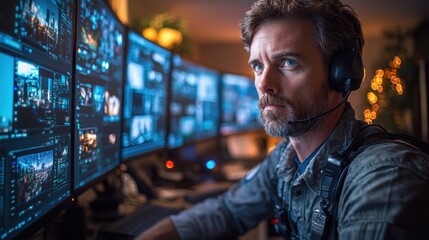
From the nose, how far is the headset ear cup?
0.14 m

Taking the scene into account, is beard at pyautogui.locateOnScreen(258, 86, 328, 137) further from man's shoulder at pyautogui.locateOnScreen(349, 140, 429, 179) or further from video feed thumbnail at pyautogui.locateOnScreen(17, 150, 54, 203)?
video feed thumbnail at pyautogui.locateOnScreen(17, 150, 54, 203)

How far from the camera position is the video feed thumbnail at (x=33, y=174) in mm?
552

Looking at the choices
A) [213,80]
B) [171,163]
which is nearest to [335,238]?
[171,163]

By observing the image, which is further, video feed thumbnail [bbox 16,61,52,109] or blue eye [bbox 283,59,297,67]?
blue eye [bbox 283,59,297,67]

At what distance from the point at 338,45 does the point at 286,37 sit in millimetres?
138

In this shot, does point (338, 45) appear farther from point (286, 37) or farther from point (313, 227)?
point (313, 227)

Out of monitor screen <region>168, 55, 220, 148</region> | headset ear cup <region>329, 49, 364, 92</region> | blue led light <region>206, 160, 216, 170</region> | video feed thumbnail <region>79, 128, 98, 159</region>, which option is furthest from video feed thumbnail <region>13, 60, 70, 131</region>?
blue led light <region>206, 160, 216, 170</region>

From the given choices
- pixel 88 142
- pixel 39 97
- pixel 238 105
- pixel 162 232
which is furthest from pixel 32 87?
pixel 238 105

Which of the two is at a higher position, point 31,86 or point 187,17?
point 187,17

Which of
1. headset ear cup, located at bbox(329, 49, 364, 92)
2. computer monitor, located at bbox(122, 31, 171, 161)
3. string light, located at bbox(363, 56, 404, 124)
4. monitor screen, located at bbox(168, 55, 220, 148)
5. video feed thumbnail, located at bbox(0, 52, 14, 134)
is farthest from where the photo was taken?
string light, located at bbox(363, 56, 404, 124)

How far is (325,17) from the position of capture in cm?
88

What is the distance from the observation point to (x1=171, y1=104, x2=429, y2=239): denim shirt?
60 cm

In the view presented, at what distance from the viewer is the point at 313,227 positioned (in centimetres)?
80

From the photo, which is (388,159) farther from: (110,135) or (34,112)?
(110,135)
